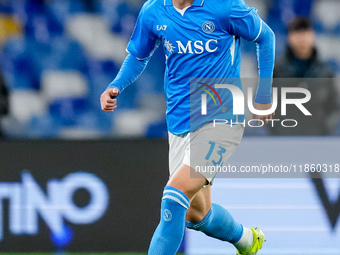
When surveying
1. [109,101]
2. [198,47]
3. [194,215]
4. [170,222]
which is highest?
[198,47]

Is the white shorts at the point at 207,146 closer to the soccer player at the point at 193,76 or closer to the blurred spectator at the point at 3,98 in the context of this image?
the soccer player at the point at 193,76

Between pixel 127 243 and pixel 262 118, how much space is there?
67.8 inches

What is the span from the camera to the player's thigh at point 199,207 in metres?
3.86

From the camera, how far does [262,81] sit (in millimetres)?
3809

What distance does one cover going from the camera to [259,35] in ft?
12.1

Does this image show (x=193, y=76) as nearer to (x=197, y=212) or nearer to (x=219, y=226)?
(x=197, y=212)

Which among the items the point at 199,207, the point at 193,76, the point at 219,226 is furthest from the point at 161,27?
the point at 219,226

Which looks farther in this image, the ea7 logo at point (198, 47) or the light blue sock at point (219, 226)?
the light blue sock at point (219, 226)

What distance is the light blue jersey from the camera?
3627 millimetres

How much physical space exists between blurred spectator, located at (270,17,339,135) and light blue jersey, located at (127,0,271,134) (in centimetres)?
166

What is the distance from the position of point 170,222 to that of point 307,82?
2311mm

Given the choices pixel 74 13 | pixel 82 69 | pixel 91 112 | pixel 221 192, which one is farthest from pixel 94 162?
pixel 74 13

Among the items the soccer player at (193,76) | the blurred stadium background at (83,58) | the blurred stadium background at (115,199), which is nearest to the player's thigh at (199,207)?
the soccer player at (193,76)

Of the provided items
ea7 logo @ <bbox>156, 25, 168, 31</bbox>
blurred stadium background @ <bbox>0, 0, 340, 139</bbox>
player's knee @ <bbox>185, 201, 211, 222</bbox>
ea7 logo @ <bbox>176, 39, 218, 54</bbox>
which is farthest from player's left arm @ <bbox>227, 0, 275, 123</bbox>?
blurred stadium background @ <bbox>0, 0, 340, 139</bbox>
